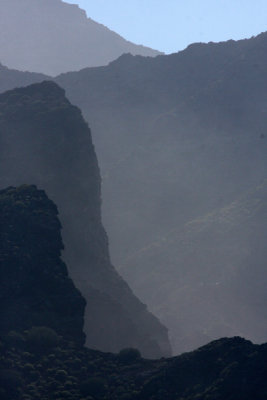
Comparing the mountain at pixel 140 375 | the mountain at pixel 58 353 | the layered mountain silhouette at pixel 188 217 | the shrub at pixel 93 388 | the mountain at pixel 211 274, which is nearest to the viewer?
the mountain at pixel 140 375

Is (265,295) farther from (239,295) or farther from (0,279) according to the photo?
(0,279)

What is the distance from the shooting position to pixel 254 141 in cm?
18825

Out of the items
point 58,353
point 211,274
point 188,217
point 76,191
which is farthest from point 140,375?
point 188,217

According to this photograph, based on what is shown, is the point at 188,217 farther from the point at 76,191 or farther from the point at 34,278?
the point at 34,278

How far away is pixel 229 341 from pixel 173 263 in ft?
355

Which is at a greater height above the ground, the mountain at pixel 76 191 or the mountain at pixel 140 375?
the mountain at pixel 76 191

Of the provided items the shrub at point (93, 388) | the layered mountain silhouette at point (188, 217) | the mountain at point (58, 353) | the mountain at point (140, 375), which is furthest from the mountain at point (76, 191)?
the layered mountain silhouette at point (188, 217)

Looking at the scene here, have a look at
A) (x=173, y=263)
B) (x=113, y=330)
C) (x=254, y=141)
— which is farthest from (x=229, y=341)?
(x=254, y=141)

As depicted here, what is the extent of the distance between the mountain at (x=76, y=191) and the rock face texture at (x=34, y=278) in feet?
77.6

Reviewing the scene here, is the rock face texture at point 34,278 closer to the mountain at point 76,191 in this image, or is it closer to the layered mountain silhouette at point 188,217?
the mountain at point 76,191

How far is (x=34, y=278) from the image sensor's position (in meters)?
53.1

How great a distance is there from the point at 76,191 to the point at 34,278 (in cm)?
3693

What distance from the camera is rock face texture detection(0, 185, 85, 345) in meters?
50.9

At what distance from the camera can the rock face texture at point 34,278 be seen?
167ft
